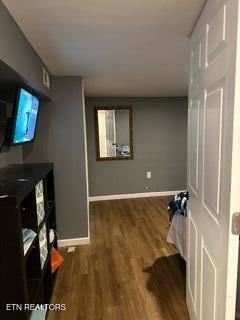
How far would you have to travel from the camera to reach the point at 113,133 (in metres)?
4.70

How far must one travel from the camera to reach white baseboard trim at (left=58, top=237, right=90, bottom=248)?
296cm

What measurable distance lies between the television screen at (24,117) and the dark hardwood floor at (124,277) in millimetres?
1434

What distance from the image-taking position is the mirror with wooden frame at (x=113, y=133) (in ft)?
15.2

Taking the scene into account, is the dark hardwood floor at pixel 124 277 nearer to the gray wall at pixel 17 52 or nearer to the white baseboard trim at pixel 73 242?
the white baseboard trim at pixel 73 242

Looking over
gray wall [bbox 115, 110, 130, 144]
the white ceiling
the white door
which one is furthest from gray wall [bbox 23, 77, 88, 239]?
gray wall [bbox 115, 110, 130, 144]

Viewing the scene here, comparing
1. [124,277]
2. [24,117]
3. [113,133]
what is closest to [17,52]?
[24,117]

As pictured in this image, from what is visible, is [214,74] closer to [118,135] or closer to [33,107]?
[33,107]

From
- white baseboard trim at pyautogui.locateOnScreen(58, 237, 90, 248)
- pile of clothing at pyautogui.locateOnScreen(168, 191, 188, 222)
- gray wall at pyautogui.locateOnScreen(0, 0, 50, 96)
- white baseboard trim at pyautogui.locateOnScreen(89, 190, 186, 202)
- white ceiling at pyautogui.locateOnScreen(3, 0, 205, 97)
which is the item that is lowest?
white baseboard trim at pyautogui.locateOnScreen(58, 237, 90, 248)

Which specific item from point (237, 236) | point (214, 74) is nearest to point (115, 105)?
point (214, 74)

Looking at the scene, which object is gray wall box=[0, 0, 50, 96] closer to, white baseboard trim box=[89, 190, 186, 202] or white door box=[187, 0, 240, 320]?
white door box=[187, 0, 240, 320]

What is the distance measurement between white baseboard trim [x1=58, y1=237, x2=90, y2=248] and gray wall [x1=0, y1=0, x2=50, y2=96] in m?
1.93

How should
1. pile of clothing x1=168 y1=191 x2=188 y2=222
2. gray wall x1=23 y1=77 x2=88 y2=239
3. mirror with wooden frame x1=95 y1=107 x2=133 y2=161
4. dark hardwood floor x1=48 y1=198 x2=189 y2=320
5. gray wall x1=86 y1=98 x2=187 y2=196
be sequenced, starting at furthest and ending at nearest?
gray wall x1=86 y1=98 x2=187 y2=196 < mirror with wooden frame x1=95 y1=107 x2=133 y2=161 < gray wall x1=23 y1=77 x2=88 y2=239 < pile of clothing x1=168 y1=191 x2=188 y2=222 < dark hardwood floor x1=48 y1=198 x2=189 y2=320

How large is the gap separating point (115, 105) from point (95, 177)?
1513 mm

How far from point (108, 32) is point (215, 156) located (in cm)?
107
